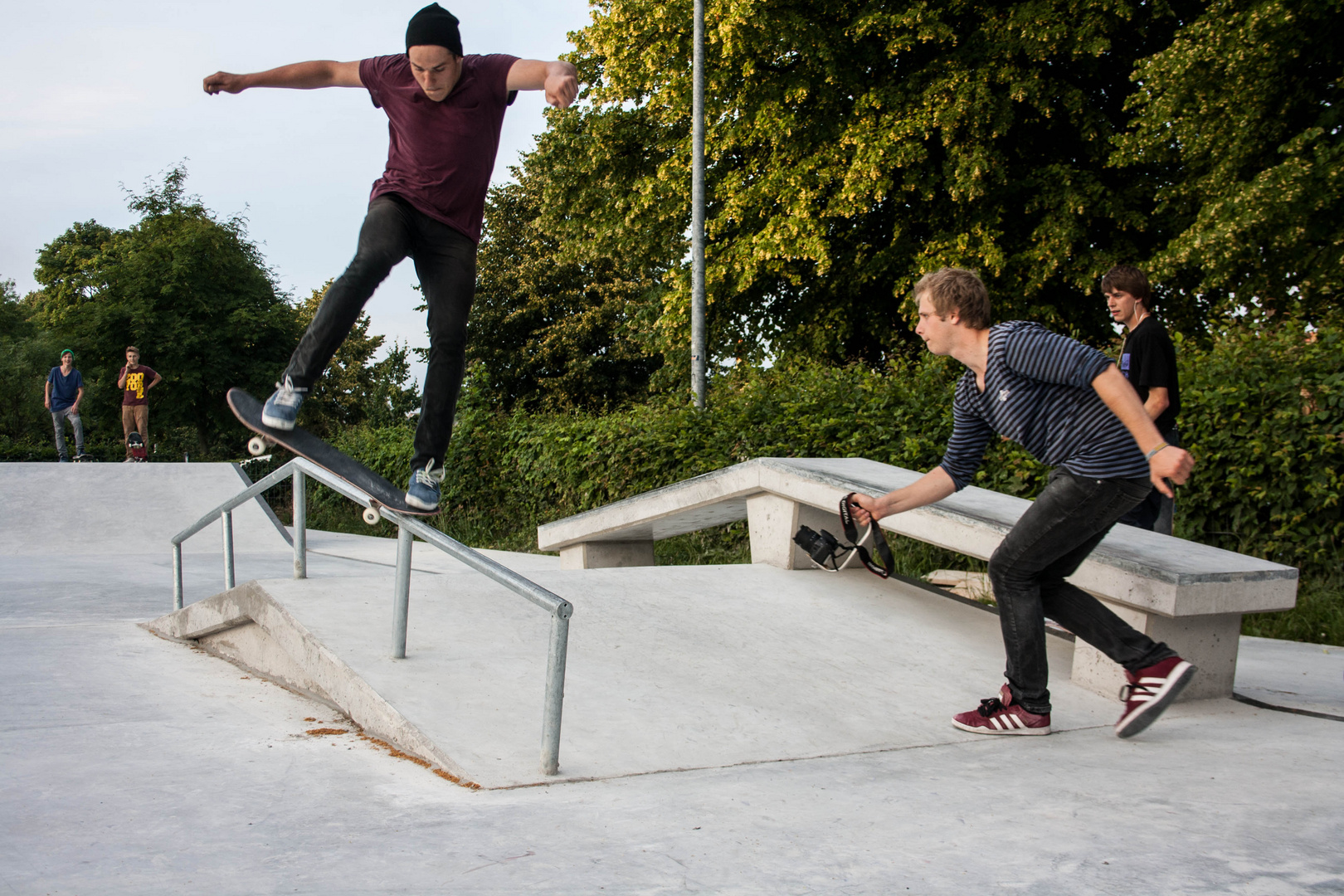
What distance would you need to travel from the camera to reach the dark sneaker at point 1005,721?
12.2 feet

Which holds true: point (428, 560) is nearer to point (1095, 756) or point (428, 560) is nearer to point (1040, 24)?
point (1095, 756)

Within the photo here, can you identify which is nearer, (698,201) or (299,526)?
(299,526)

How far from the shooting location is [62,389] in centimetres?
1513

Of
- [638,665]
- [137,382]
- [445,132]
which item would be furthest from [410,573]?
[137,382]

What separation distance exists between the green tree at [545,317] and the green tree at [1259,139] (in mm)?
20919

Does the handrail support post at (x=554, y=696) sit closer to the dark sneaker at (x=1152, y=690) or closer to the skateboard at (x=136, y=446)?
the dark sneaker at (x=1152, y=690)

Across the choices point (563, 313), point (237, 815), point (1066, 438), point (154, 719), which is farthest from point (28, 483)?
point (563, 313)

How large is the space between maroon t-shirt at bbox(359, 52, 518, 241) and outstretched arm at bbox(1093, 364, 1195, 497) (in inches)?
85.1

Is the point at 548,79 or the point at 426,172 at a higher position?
the point at 548,79

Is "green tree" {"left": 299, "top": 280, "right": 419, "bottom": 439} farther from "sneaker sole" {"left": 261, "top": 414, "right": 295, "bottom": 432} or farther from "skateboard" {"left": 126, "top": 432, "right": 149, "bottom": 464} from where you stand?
"sneaker sole" {"left": 261, "top": 414, "right": 295, "bottom": 432}

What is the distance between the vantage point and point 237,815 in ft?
8.61

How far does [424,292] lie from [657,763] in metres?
1.83

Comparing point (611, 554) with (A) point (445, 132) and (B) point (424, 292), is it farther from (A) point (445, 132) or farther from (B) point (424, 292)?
(A) point (445, 132)

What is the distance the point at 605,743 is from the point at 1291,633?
5.27m
